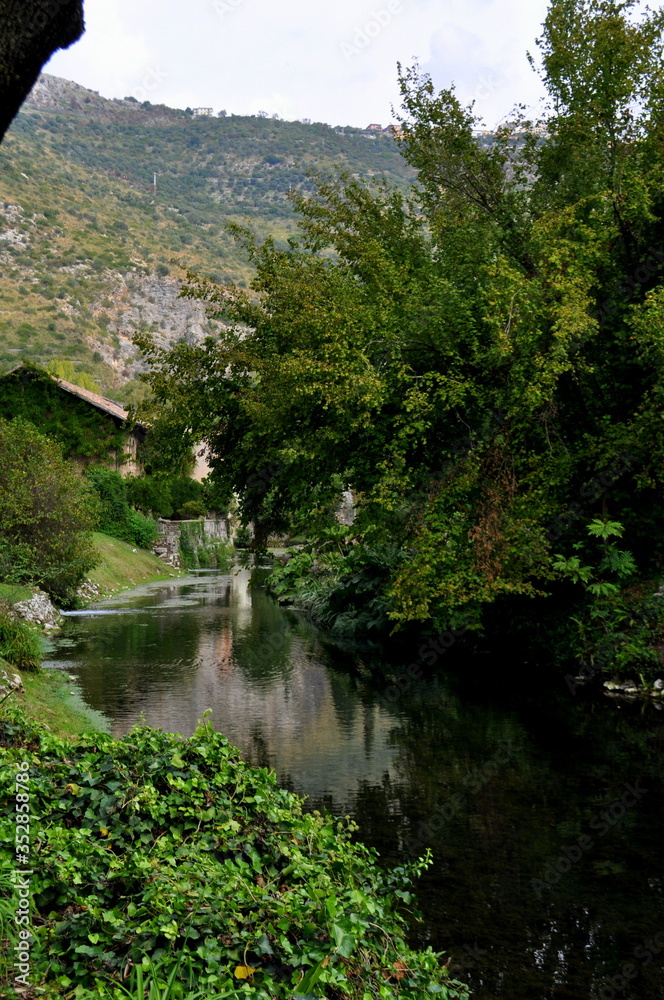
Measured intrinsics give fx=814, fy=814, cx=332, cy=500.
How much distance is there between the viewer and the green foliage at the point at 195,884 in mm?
3932

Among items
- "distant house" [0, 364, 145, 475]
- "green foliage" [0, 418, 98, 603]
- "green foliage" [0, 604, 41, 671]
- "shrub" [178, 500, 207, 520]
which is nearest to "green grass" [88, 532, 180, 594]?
"distant house" [0, 364, 145, 475]

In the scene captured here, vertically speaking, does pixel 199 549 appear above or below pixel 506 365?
below

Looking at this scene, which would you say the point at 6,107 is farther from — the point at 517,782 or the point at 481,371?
the point at 481,371

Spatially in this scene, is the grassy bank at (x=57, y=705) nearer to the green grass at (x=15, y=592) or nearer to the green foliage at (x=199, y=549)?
the green grass at (x=15, y=592)

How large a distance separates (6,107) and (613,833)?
8.33 metres

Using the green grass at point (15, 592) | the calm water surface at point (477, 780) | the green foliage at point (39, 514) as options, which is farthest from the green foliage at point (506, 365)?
the green foliage at point (39, 514)

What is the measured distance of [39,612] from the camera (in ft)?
73.6

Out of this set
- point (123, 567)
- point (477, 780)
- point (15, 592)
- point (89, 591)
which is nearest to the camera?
point (477, 780)

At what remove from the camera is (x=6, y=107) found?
2.76 metres

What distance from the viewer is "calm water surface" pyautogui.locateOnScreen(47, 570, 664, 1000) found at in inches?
241

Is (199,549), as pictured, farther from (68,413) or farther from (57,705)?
(57,705)

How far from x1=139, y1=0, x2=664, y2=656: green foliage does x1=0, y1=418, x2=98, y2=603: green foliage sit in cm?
854

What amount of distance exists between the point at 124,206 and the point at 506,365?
96.6m

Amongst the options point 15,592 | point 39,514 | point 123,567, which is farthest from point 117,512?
point 15,592
